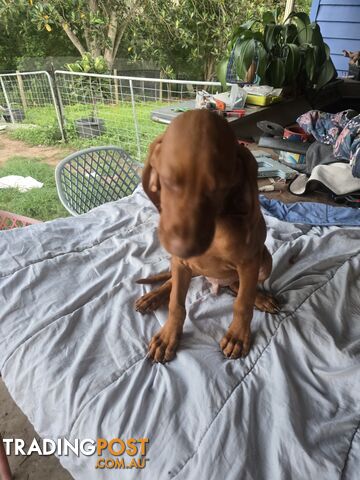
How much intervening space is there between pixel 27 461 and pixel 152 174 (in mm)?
1378

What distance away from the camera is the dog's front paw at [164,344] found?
984 mm

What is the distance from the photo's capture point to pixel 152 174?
0.72 m

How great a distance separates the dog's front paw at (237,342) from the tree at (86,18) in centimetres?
534

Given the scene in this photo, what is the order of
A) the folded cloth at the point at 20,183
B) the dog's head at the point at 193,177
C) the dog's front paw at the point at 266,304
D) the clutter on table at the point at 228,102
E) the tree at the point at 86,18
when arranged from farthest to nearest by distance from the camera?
the tree at the point at 86,18
the folded cloth at the point at 20,183
the clutter on table at the point at 228,102
the dog's front paw at the point at 266,304
the dog's head at the point at 193,177

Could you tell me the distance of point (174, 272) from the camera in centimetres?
98

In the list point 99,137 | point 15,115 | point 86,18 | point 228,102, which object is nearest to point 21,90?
point 15,115

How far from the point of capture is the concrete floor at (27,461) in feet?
4.59

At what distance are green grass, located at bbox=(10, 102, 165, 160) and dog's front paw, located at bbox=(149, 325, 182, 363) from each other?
114 inches

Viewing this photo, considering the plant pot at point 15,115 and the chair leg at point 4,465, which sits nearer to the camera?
the chair leg at point 4,465

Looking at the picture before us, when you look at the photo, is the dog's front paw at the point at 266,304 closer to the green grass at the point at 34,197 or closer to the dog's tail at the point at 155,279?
the dog's tail at the point at 155,279

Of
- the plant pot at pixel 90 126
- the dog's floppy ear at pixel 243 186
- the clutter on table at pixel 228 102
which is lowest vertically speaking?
the plant pot at pixel 90 126

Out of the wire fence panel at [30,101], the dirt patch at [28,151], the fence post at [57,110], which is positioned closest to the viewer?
the dirt patch at [28,151]

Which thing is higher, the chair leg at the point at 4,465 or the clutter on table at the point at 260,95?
the clutter on table at the point at 260,95

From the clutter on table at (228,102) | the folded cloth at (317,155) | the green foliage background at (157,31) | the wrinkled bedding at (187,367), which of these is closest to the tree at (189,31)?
the green foliage background at (157,31)
